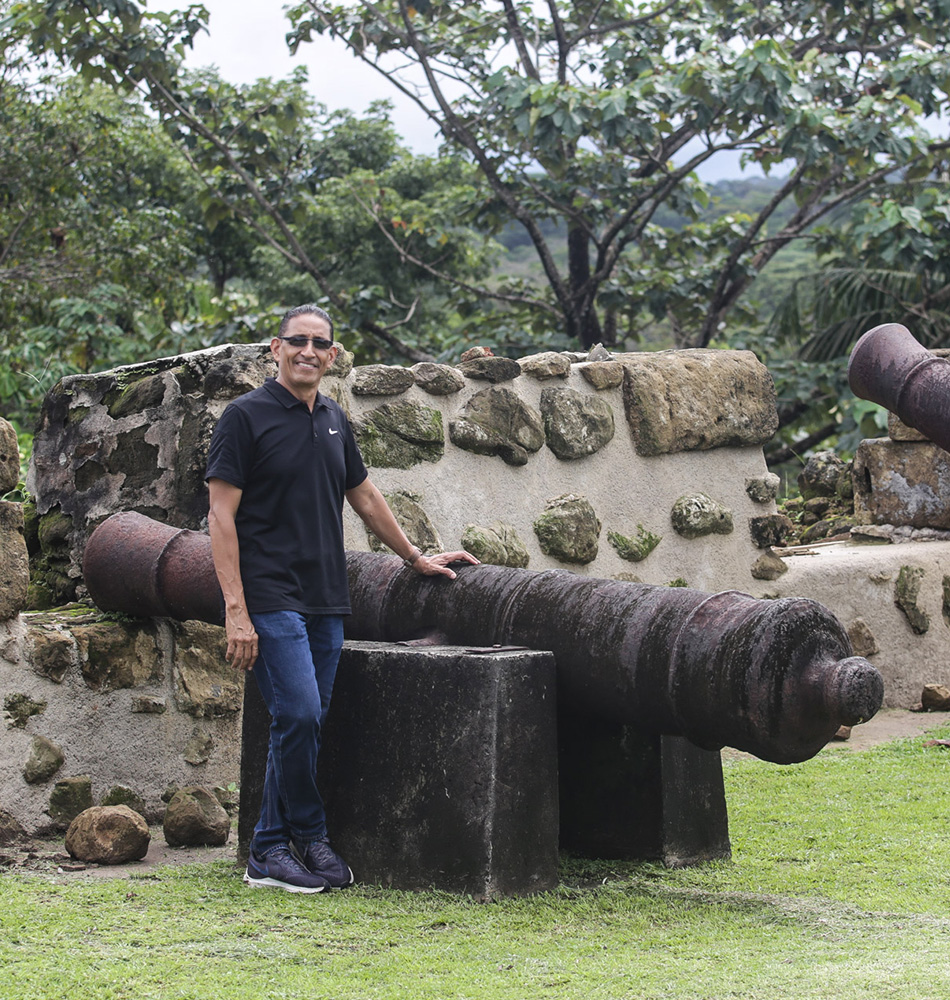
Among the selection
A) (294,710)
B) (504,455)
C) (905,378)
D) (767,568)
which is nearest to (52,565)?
(504,455)

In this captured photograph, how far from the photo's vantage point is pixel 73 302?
11.0m

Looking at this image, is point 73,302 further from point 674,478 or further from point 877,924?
point 877,924

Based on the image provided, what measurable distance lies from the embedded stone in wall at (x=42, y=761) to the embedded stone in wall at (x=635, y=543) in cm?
240

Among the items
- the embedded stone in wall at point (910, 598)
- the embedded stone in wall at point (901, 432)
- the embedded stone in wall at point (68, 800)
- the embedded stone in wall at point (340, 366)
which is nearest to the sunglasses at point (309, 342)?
the embedded stone in wall at point (340, 366)

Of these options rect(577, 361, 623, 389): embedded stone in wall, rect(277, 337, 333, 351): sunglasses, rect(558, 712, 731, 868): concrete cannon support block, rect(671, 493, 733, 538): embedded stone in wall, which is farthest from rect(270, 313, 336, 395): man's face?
rect(671, 493, 733, 538): embedded stone in wall

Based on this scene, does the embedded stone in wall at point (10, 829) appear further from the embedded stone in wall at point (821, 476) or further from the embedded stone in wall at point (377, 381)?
the embedded stone in wall at point (821, 476)

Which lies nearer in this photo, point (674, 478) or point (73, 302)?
point (674, 478)

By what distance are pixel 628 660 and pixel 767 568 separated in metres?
3.06

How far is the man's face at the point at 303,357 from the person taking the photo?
10.8 ft

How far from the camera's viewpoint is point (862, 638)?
238 inches

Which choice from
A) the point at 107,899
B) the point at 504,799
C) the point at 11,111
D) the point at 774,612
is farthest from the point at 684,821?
the point at 11,111

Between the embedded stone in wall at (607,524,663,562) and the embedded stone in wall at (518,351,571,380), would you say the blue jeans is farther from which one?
the embedded stone in wall at (607,524,663,562)

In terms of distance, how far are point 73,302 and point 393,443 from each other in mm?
7013

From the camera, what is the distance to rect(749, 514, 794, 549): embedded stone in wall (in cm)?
596
